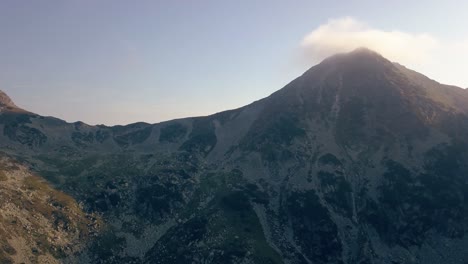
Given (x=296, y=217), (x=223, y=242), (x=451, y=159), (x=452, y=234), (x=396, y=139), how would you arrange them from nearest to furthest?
(x=223, y=242) → (x=452, y=234) → (x=296, y=217) → (x=451, y=159) → (x=396, y=139)

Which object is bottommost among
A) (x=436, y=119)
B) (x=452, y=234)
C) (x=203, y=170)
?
(x=452, y=234)

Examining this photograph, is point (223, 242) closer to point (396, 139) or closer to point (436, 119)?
point (396, 139)

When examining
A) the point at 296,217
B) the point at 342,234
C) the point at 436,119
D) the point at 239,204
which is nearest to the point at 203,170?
the point at 239,204

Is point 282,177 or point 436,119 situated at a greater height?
point 436,119

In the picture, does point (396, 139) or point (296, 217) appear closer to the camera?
point (296, 217)

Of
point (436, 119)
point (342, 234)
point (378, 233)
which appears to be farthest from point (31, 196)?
point (436, 119)

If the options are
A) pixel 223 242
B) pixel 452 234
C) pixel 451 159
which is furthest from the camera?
pixel 451 159

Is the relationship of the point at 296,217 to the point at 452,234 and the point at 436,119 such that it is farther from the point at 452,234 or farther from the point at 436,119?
the point at 436,119
